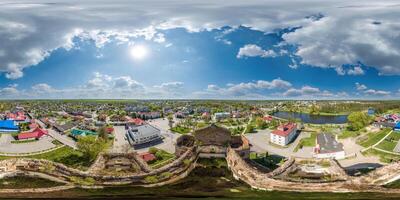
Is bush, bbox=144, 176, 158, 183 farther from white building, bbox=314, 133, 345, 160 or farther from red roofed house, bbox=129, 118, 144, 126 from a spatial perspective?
white building, bbox=314, 133, 345, 160

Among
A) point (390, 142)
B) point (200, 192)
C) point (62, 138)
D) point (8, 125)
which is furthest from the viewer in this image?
point (8, 125)

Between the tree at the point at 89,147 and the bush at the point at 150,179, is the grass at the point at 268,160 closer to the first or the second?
the bush at the point at 150,179

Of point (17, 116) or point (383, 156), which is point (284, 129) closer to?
point (383, 156)

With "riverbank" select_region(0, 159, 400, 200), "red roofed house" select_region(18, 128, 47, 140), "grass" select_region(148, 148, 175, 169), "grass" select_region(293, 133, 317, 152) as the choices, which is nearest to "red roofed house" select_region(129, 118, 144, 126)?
"grass" select_region(148, 148, 175, 169)

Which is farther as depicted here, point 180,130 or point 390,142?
point 180,130

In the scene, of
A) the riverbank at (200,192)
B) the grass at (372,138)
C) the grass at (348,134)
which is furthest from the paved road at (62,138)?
the grass at (372,138)

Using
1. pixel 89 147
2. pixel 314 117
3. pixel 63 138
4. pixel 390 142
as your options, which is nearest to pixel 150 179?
pixel 89 147

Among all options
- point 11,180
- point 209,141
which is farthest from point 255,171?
point 11,180
